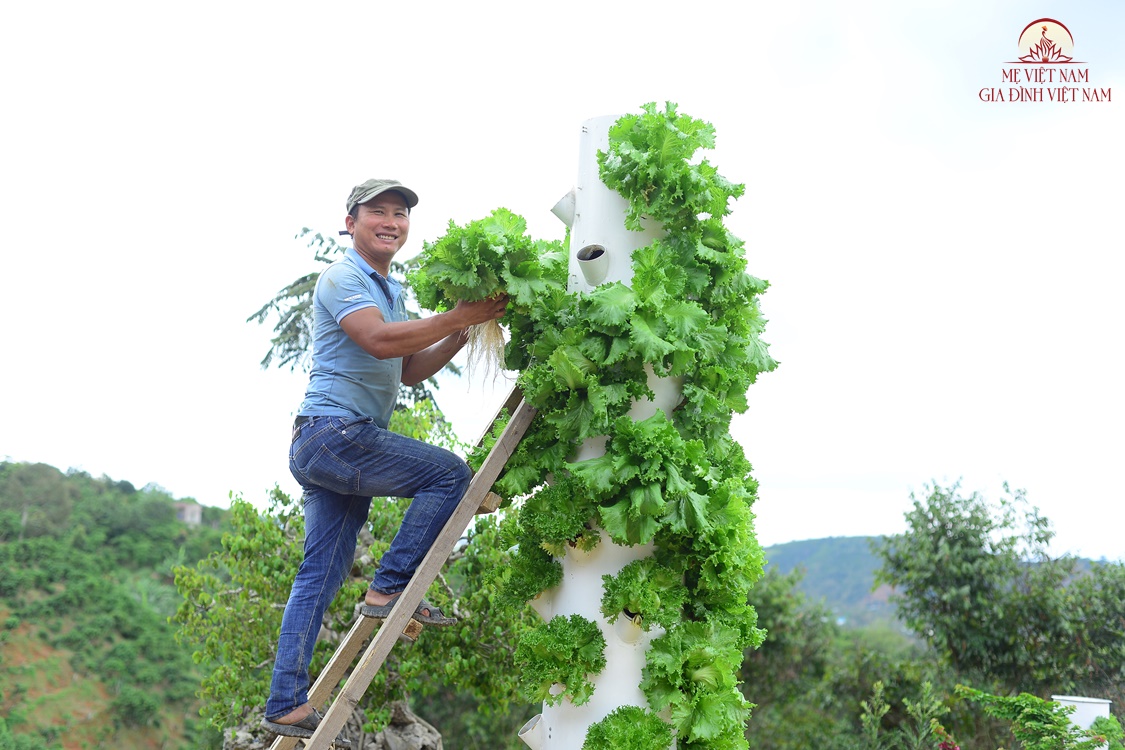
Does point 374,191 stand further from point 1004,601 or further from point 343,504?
point 1004,601

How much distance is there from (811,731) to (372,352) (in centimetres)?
1169

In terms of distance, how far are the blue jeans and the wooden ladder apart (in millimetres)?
69

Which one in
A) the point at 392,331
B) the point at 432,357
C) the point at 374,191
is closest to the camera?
the point at 392,331

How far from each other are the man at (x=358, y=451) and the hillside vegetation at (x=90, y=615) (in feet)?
49.8

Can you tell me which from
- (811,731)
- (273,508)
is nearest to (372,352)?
(273,508)

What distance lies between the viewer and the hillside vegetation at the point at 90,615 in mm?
18906

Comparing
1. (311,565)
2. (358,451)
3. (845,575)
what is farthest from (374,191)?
(845,575)

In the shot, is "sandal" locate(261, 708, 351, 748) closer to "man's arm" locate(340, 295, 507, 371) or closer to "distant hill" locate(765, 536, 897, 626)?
"man's arm" locate(340, 295, 507, 371)

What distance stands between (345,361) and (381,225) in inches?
29.4

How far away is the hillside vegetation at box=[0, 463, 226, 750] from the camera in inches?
744

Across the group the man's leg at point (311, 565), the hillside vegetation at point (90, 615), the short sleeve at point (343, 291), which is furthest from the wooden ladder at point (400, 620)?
the hillside vegetation at point (90, 615)

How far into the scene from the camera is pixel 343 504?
462cm

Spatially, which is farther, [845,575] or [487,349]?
[845,575]

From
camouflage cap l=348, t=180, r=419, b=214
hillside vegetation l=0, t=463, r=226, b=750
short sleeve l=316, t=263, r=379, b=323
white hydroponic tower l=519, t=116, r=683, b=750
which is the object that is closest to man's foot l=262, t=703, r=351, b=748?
white hydroponic tower l=519, t=116, r=683, b=750
